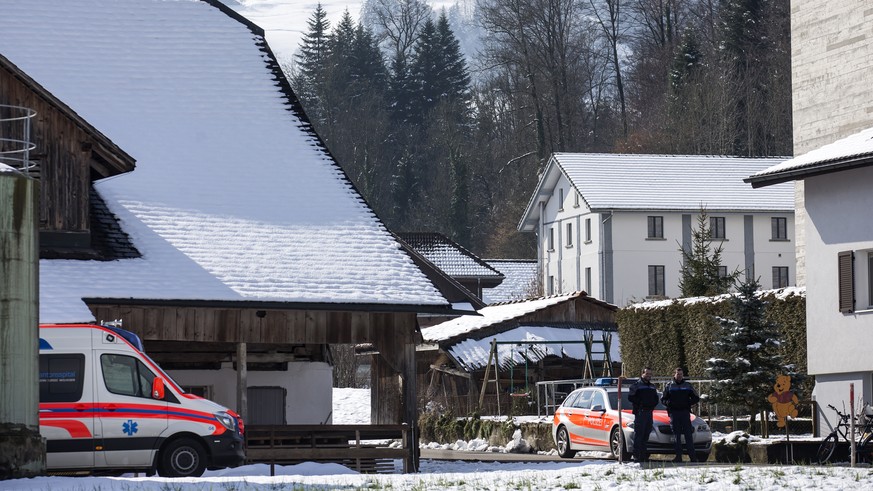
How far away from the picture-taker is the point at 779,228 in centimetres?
7862

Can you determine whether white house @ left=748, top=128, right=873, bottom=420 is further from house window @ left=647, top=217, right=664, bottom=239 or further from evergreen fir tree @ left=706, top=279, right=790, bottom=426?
house window @ left=647, top=217, right=664, bottom=239

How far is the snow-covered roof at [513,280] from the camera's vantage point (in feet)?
289

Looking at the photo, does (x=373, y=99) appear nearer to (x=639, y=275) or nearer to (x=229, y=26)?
(x=639, y=275)

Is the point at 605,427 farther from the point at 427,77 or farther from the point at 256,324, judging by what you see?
the point at 427,77

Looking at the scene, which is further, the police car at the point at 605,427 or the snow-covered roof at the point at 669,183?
the snow-covered roof at the point at 669,183

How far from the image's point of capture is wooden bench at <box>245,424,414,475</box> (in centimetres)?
2641

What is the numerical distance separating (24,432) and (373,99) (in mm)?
95410

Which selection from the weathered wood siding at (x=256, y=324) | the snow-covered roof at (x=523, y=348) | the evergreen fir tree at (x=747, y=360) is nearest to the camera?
the weathered wood siding at (x=256, y=324)

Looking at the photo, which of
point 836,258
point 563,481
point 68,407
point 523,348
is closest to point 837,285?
point 836,258

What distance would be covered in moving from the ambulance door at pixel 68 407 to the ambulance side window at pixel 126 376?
247 mm

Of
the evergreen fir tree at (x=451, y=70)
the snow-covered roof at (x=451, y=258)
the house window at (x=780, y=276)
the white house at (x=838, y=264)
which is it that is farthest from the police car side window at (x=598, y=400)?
the evergreen fir tree at (x=451, y=70)

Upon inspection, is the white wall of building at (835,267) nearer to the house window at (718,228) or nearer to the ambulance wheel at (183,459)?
the ambulance wheel at (183,459)

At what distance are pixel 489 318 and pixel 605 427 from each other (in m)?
23.7

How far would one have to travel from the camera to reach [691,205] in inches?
3031
